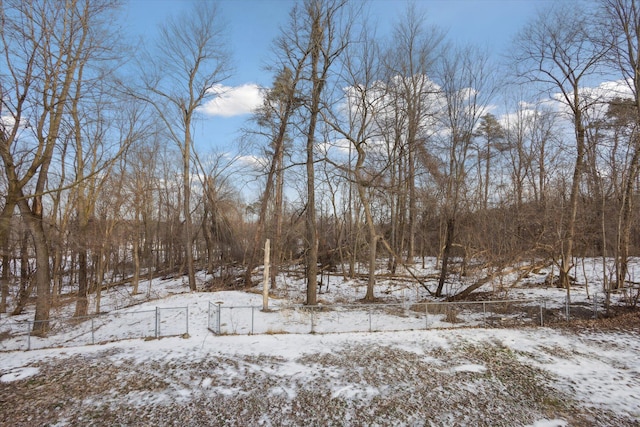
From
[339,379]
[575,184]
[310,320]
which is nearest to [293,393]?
[339,379]

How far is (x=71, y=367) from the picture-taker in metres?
6.91

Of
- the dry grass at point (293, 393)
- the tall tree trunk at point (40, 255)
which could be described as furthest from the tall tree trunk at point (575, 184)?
the tall tree trunk at point (40, 255)

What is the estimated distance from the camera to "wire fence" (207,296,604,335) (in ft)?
35.0

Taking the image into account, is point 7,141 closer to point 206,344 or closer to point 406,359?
point 206,344

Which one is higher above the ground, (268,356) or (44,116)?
(44,116)

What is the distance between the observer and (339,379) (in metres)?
6.42

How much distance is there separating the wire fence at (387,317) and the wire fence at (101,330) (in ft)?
4.66

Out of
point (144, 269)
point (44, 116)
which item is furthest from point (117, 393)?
point (144, 269)

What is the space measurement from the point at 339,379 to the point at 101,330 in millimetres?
10067

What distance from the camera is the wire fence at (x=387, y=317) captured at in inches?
420

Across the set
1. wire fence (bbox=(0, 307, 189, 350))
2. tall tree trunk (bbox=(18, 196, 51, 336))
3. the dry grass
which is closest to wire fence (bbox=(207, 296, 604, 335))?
wire fence (bbox=(0, 307, 189, 350))

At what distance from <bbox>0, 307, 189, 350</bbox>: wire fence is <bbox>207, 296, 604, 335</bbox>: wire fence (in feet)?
4.66

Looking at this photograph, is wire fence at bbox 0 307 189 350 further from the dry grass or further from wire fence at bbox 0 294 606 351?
the dry grass

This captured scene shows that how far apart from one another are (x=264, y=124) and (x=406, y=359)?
1501 cm
